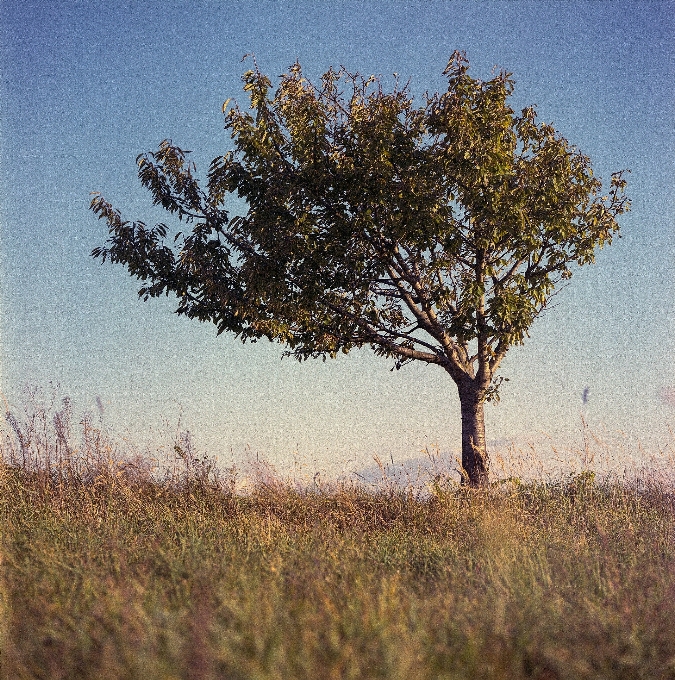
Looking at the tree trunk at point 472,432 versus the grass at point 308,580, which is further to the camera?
the tree trunk at point 472,432

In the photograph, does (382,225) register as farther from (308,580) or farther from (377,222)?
(308,580)

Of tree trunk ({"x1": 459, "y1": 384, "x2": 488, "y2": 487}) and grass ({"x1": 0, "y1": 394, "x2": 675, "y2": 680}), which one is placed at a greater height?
tree trunk ({"x1": 459, "y1": 384, "x2": 488, "y2": 487})

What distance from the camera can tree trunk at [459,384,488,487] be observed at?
13.8 meters

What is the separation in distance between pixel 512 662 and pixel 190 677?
1942 millimetres

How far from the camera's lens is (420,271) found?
13.8m

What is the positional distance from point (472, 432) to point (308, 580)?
28.7 ft

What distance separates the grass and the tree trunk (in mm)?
2419

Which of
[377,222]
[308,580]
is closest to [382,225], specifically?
[377,222]

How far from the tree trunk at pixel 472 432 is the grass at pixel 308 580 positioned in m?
2.42

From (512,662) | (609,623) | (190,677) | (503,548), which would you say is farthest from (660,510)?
(190,677)

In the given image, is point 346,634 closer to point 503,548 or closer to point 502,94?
point 503,548

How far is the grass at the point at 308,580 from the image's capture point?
13.8 feet

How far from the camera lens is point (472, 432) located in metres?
14.1

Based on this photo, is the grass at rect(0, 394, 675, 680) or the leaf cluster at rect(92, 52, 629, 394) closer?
the grass at rect(0, 394, 675, 680)
